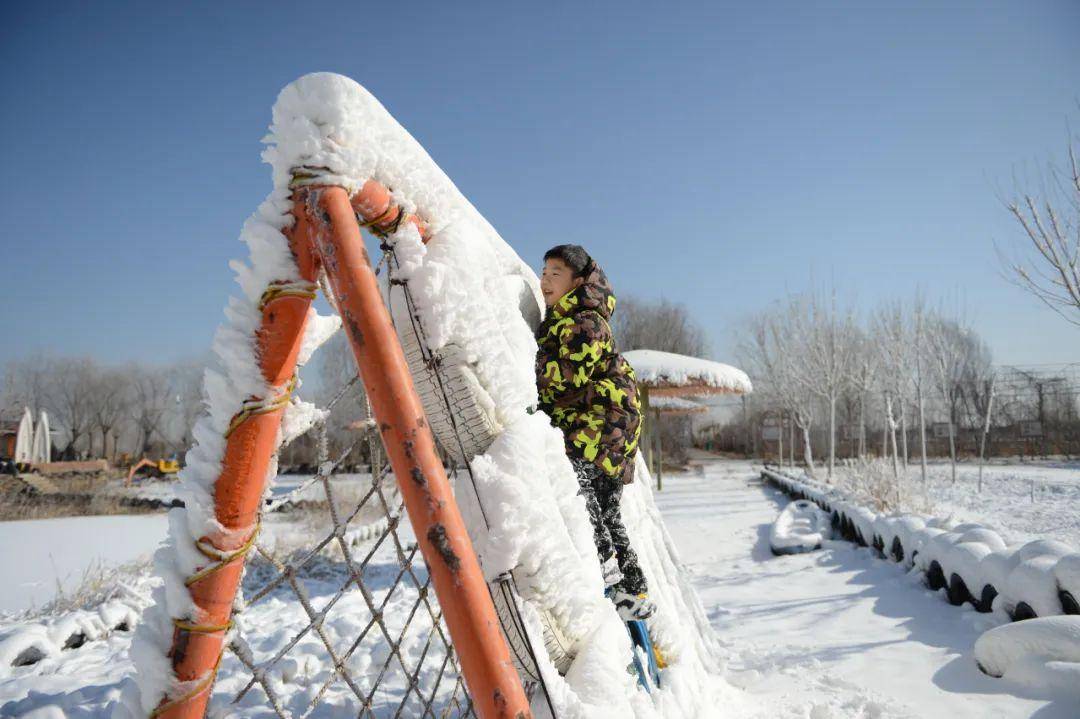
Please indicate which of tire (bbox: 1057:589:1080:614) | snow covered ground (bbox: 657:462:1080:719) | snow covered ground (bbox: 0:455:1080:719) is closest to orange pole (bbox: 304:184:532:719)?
snow covered ground (bbox: 0:455:1080:719)

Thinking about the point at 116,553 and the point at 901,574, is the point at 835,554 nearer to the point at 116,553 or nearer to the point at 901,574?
the point at 901,574

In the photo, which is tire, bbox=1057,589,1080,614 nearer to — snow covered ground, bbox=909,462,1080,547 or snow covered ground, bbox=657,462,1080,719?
snow covered ground, bbox=657,462,1080,719

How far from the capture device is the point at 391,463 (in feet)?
3.41

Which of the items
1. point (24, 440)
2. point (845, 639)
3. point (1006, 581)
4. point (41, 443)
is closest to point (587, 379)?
point (845, 639)

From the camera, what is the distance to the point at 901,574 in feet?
17.4

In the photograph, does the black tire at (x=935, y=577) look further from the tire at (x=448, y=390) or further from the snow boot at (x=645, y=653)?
the tire at (x=448, y=390)

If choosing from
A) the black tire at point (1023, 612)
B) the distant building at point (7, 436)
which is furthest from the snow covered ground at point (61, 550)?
the distant building at point (7, 436)

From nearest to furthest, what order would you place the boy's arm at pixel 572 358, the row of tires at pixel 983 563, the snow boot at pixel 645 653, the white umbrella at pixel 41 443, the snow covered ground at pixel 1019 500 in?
the boy's arm at pixel 572 358 < the snow boot at pixel 645 653 < the row of tires at pixel 983 563 < the snow covered ground at pixel 1019 500 < the white umbrella at pixel 41 443

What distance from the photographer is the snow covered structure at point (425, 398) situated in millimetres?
1134

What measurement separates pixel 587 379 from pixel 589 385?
5 cm

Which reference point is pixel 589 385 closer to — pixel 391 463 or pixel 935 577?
pixel 391 463

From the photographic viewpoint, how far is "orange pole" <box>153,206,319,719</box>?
3.73 feet

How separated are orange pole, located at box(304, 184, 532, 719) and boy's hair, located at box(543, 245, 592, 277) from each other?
1.38m

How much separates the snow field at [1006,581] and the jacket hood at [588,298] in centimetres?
260
